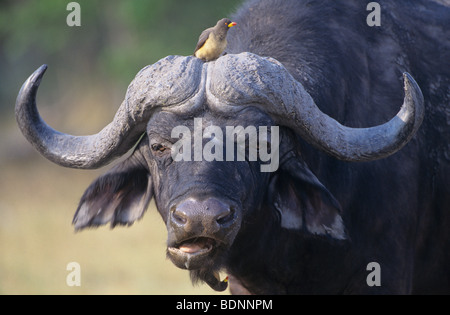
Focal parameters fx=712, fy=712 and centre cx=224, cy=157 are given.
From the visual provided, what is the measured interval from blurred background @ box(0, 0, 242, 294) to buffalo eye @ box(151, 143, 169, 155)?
2.19 m

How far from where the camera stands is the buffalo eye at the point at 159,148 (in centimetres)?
421

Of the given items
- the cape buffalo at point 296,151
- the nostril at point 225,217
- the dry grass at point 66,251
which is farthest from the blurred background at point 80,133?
the nostril at point 225,217

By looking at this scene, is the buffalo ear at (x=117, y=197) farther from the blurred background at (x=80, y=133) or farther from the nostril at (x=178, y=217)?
the blurred background at (x=80, y=133)

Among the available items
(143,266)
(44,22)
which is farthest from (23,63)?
(143,266)

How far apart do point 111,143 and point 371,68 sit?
6.40 feet

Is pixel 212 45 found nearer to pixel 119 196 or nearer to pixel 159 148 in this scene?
pixel 159 148

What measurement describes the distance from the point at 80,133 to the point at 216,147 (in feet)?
47.7

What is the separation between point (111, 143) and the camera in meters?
4.35

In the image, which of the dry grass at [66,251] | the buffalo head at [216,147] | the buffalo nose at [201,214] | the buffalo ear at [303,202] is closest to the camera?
the buffalo nose at [201,214]

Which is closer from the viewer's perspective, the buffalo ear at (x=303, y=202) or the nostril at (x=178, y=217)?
the nostril at (x=178, y=217)

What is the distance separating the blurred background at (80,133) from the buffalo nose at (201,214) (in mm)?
2720

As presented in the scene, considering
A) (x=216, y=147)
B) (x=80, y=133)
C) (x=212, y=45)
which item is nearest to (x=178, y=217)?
(x=216, y=147)

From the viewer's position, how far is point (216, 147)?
3992mm
